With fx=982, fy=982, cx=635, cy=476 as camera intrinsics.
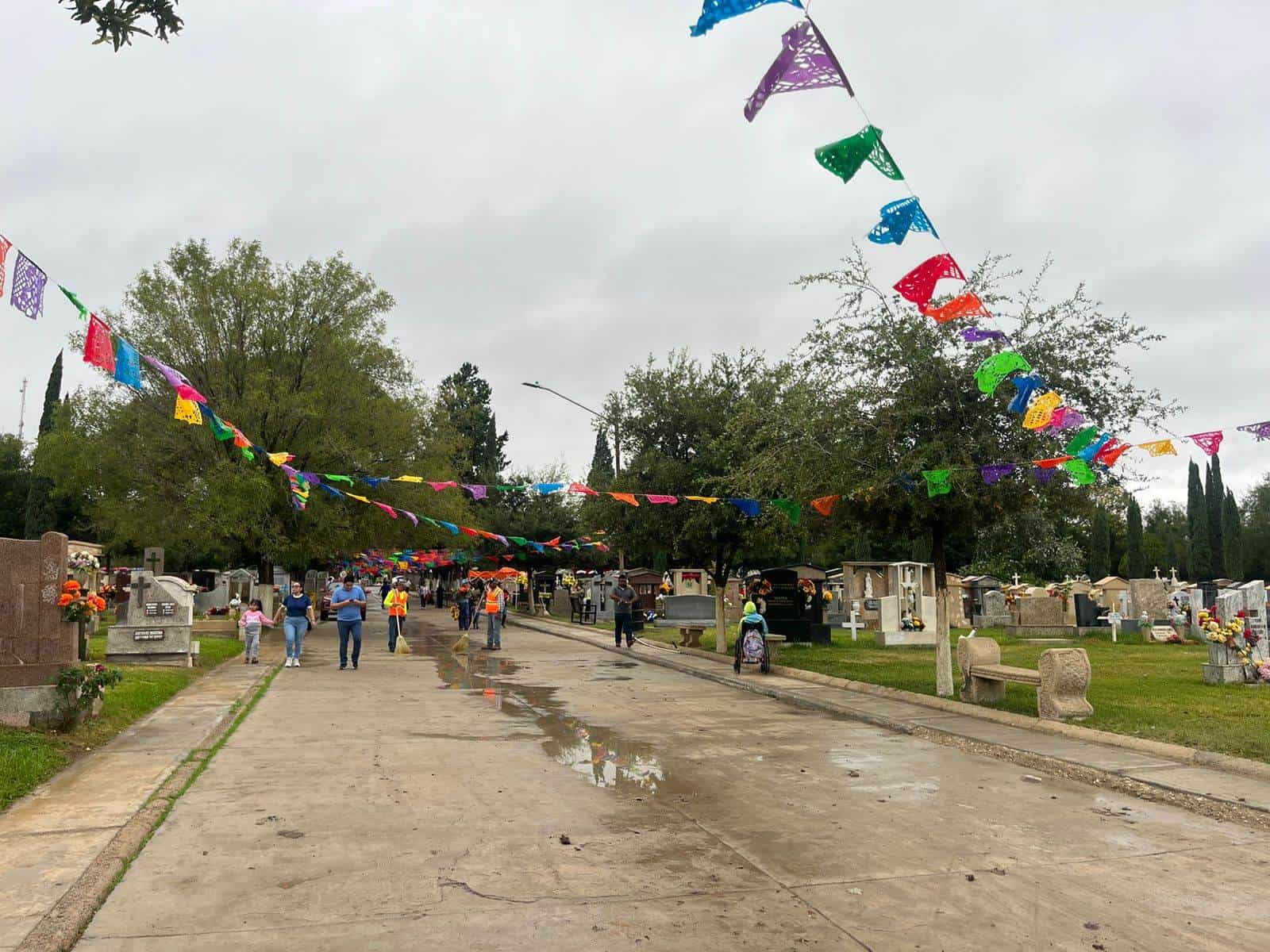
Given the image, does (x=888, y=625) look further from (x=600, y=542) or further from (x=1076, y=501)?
(x=1076, y=501)

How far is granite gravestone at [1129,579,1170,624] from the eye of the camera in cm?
2978

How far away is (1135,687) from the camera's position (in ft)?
48.6

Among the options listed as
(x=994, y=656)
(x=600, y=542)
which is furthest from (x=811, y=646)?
(x=994, y=656)

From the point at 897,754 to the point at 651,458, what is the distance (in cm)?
1334

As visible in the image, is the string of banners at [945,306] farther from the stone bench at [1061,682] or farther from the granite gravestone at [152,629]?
the granite gravestone at [152,629]

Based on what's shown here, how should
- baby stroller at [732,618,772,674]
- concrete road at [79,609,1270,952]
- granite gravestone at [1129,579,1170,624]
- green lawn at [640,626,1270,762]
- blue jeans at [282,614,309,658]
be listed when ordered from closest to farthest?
concrete road at [79,609,1270,952]
green lawn at [640,626,1270,762]
baby stroller at [732,618,772,674]
blue jeans at [282,614,309,658]
granite gravestone at [1129,579,1170,624]

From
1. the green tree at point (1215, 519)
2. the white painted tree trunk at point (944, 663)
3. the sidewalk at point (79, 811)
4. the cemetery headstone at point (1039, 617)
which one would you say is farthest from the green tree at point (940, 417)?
the green tree at point (1215, 519)

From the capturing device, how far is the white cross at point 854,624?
28.1 metres

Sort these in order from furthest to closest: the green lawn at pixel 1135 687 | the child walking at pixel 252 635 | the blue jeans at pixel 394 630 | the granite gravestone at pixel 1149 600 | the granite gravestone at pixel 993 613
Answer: the granite gravestone at pixel 993 613, the granite gravestone at pixel 1149 600, the blue jeans at pixel 394 630, the child walking at pixel 252 635, the green lawn at pixel 1135 687

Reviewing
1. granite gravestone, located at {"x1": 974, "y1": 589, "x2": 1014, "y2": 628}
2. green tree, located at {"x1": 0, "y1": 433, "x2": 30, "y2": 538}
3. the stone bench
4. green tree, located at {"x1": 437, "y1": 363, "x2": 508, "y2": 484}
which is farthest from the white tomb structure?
green tree, located at {"x1": 0, "y1": 433, "x2": 30, "y2": 538}

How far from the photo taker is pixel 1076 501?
13.6 meters

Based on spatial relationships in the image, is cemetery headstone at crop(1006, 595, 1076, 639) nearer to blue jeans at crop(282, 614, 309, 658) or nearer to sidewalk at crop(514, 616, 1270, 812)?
sidewalk at crop(514, 616, 1270, 812)

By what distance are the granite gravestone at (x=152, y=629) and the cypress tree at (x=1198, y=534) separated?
55.6m

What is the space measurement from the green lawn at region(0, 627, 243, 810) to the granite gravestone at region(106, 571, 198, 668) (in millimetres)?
623
